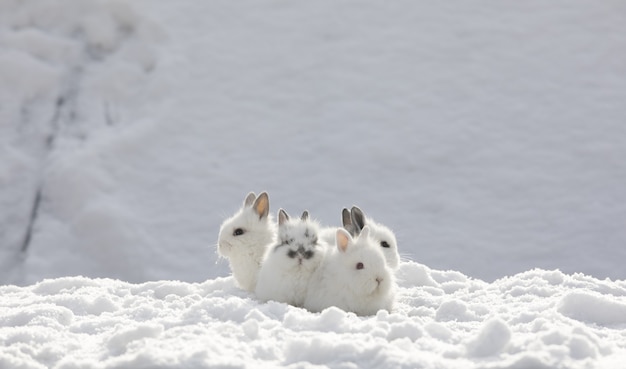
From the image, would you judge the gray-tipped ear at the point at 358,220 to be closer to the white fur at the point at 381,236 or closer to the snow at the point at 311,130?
the white fur at the point at 381,236

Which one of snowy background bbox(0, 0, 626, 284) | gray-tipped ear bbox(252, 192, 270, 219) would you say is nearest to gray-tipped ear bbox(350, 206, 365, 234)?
gray-tipped ear bbox(252, 192, 270, 219)

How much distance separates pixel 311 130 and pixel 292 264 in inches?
293

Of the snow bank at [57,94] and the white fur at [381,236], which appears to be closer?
the white fur at [381,236]

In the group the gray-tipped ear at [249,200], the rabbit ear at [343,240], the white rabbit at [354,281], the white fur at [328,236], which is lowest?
the white rabbit at [354,281]

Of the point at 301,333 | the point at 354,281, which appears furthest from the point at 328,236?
the point at 301,333

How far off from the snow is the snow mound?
4051 mm

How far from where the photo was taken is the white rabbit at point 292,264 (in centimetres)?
553

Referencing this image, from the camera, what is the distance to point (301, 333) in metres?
4.29

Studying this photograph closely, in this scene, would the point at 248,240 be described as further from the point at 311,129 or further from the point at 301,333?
the point at 311,129

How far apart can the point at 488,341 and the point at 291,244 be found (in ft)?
6.30

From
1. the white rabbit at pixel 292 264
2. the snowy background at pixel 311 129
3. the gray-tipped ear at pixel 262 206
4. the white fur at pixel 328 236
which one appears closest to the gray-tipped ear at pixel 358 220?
the white fur at pixel 328 236

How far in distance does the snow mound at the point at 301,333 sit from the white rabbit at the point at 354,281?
1.11ft

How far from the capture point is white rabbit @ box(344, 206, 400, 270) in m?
6.15

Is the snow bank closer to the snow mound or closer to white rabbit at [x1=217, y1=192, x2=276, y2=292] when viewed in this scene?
white rabbit at [x1=217, y1=192, x2=276, y2=292]
